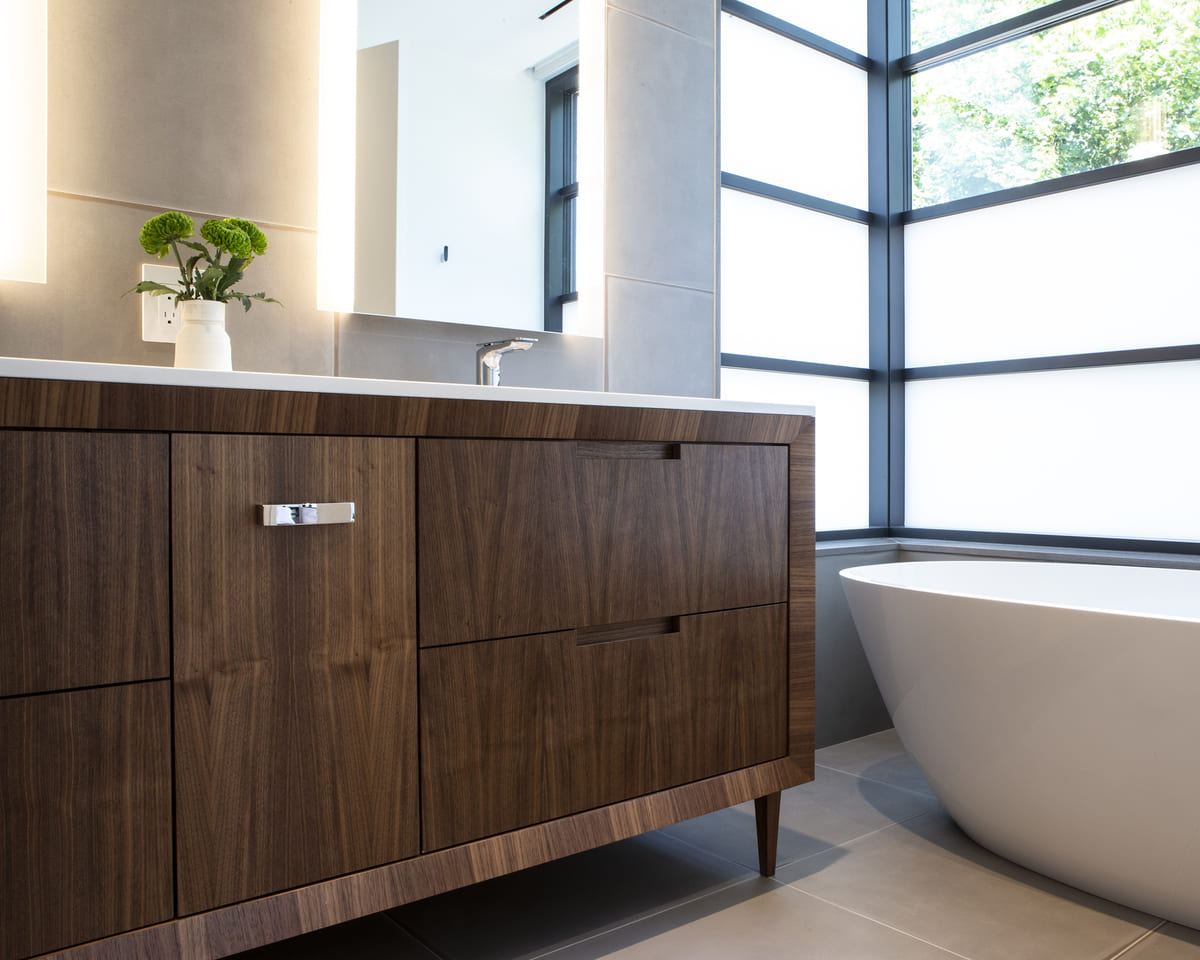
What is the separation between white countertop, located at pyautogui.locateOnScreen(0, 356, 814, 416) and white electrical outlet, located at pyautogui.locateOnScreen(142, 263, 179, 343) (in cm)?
31

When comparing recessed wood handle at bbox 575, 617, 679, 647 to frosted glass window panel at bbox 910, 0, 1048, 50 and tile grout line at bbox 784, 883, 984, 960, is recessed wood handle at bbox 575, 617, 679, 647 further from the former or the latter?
frosted glass window panel at bbox 910, 0, 1048, 50

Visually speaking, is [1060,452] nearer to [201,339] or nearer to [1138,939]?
[1138,939]

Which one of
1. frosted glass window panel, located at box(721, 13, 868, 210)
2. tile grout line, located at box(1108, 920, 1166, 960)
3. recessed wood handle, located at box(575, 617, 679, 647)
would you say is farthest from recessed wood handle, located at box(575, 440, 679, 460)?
frosted glass window panel, located at box(721, 13, 868, 210)

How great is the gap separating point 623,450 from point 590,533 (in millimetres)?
141

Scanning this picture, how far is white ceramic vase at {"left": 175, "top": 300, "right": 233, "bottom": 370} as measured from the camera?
1430mm

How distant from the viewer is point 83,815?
3.31 feet

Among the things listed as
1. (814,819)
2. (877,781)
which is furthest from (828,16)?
(814,819)

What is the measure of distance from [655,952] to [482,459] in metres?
0.83

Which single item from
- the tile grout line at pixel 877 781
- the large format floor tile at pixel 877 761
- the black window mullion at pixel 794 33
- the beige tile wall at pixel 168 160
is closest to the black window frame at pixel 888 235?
the black window mullion at pixel 794 33

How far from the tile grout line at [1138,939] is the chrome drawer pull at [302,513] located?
1.32 m

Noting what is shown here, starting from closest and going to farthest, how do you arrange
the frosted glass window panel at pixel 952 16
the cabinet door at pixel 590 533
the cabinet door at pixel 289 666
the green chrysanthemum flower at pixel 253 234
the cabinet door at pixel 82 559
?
the cabinet door at pixel 82 559, the cabinet door at pixel 289 666, the cabinet door at pixel 590 533, the green chrysanthemum flower at pixel 253 234, the frosted glass window panel at pixel 952 16

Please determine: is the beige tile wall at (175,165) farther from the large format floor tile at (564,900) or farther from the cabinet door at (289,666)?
the large format floor tile at (564,900)

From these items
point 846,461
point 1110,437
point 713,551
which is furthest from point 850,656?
point 713,551

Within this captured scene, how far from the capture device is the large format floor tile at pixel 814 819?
6.21ft
